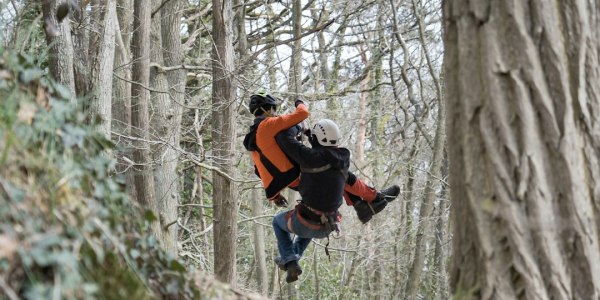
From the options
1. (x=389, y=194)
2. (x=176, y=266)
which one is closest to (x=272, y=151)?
(x=389, y=194)

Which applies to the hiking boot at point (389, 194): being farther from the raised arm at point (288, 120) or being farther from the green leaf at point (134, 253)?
the green leaf at point (134, 253)

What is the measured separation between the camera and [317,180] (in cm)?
611

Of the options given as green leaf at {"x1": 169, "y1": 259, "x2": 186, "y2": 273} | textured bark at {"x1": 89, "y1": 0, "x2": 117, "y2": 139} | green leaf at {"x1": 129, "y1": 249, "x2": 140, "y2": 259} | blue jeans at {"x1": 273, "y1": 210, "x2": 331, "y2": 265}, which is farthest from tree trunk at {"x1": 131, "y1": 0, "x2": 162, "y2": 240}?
green leaf at {"x1": 129, "y1": 249, "x2": 140, "y2": 259}

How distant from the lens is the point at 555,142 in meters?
2.40

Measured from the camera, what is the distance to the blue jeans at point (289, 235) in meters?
6.56

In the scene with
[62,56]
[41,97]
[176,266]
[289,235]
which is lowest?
[289,235]

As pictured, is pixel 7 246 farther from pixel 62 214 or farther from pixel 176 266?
pixel 176 266

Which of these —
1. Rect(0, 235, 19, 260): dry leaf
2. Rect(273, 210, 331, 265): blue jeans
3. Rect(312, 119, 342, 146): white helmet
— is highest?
Rect(312, 119, 342, 146): white helmet

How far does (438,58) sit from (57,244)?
1364 cm

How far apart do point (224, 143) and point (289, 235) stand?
1.26 m

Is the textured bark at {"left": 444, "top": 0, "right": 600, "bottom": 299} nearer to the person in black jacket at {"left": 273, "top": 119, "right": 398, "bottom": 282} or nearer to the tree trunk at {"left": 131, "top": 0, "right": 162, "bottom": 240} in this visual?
the person in black jacket at {"left": 273, "top": 119, "right": 398, "bottom": 282}

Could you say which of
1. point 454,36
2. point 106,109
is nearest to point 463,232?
point 454,36

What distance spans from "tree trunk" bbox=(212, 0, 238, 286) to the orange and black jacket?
0.74 m

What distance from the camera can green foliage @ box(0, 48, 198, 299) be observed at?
187 cm
